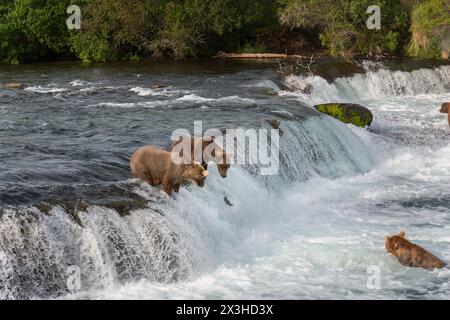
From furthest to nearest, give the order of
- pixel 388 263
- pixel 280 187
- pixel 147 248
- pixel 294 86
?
1. pixel 294 86
2. pixel 280 187
3. pixel 388 263
4. pixel 147 248

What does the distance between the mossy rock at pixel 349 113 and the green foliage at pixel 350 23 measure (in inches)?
362

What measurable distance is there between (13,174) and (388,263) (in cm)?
535

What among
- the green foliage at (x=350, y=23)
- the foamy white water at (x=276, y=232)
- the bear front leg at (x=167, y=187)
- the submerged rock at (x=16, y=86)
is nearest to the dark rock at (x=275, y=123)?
the foamy white water at (x=276, y=232)

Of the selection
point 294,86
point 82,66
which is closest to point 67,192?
point 294,86

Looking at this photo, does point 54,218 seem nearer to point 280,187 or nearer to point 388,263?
point 388,263

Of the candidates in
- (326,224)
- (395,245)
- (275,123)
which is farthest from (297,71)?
(395,245)

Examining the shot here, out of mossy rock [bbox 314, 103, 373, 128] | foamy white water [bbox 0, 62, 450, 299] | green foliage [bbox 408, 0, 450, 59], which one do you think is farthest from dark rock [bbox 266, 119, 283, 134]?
green foliage [bbox 408, 0, 450, 59]

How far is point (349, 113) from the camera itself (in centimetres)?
1755

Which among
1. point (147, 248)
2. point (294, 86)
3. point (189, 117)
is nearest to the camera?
point (147, 248)

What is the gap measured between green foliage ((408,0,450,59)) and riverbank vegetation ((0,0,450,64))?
0.04 m

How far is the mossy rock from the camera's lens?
1747 cm

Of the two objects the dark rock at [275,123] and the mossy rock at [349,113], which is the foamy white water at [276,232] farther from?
the mossy rock at [349,113]

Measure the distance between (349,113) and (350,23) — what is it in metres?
10.2

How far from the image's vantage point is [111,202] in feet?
30.7
